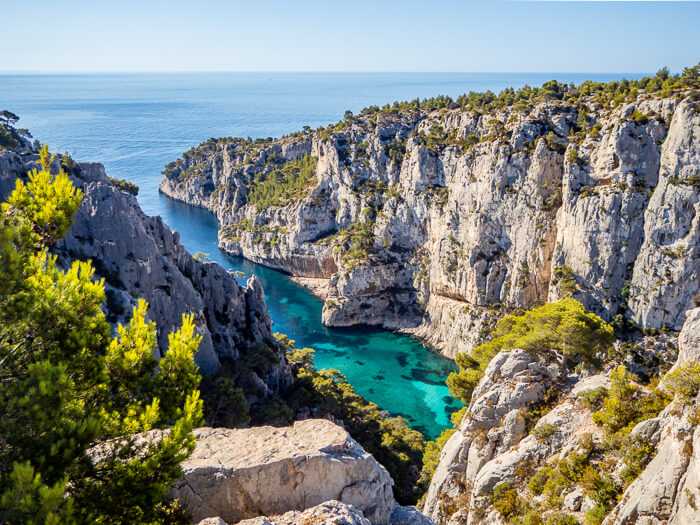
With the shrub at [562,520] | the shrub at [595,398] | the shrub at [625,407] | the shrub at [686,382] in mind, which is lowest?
the shrub at [562,520]

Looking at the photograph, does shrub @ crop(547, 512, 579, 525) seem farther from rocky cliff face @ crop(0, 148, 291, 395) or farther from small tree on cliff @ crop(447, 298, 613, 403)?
rocky cliff face @ crop(0, 148, 291, 395)

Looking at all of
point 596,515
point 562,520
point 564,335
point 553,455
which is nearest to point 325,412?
point 564,335

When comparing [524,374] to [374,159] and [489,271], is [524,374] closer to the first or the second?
[489,271]

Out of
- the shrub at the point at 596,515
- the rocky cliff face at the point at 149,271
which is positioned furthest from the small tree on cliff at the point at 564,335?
the rocky cliff face at the point at 149,271

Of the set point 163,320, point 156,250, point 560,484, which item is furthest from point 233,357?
point 560,484

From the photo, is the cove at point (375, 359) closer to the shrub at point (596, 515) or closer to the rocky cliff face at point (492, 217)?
the rocky cliff face at point (492, 217)

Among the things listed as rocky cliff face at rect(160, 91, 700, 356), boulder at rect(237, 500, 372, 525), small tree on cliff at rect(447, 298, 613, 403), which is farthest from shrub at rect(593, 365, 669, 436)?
rocky cliff face at rect(160, 91, 700, 356)
